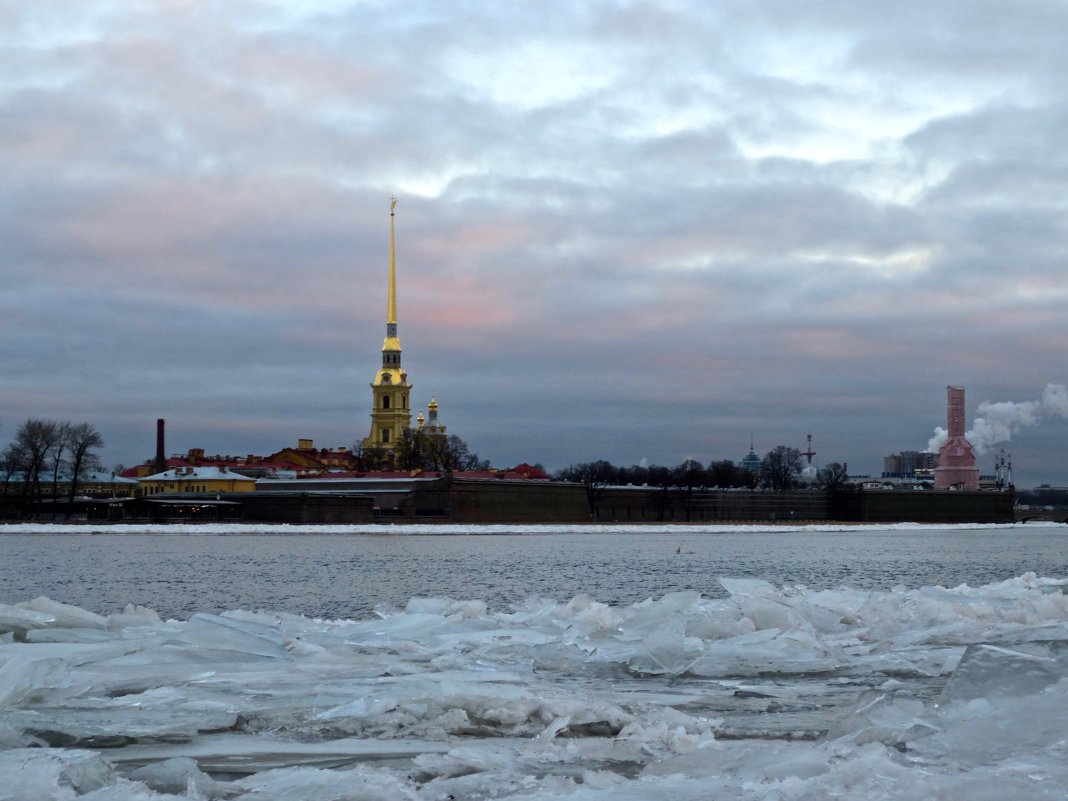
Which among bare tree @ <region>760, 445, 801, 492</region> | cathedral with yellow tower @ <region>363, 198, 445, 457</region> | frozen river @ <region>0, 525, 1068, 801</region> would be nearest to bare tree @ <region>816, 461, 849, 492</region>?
bare tree @ <region>760, 445, 801, 492</region>

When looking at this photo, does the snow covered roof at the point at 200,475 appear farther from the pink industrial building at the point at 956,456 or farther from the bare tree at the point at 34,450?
the pink industrial building at the point at 956,456

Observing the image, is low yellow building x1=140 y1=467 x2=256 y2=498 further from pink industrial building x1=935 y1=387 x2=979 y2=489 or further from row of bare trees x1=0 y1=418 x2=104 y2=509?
pink industrial building x1=935 y1=387 x2=979 y2=489

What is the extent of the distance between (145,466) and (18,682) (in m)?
94.7

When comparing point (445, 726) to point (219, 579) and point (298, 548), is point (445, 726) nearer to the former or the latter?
point (219, 579)

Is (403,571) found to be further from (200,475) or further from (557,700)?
(200,475)

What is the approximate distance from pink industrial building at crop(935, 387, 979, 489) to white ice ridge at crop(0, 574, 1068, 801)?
87.3 m

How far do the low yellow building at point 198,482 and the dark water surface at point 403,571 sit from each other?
3108cm

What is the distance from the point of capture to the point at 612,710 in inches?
260

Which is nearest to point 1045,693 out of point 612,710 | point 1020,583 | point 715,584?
point 612,710

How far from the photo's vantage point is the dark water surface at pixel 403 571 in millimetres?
19250

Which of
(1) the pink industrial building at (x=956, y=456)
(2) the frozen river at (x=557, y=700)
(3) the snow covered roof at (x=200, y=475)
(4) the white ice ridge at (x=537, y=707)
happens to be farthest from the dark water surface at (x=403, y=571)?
(1) the pink industrial building at (x=956, y=456)

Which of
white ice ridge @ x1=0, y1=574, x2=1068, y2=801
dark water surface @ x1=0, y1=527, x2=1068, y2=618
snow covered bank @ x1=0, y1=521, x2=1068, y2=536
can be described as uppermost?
white ice ridge @ x1=0, y1=574, x2=1068, y2=801

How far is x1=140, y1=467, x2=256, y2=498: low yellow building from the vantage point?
78.6 metres

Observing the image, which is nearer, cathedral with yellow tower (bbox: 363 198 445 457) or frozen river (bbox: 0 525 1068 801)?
frozen river (bbox: 0 525 1068 801)
